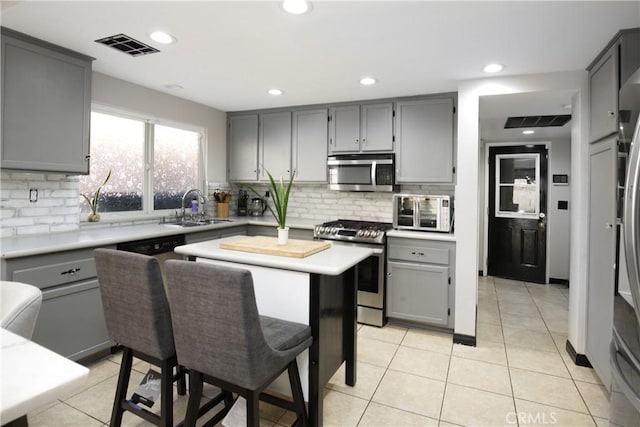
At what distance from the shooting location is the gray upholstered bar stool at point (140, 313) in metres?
1.65

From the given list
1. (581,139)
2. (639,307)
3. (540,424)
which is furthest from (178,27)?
(540,424)

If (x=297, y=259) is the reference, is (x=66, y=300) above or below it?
below

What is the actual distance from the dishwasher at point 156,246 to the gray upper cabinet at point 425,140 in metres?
2.33

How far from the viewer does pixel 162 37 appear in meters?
2.39

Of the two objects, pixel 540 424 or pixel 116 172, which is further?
pixel 116 172

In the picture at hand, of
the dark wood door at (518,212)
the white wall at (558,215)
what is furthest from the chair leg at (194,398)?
the white wall at (558,215)

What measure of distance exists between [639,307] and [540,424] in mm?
1359

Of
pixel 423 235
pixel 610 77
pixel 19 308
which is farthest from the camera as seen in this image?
pixel 423 235

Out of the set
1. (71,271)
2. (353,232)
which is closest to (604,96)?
(353,232)

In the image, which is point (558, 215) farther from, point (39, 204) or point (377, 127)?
point (39, 204)

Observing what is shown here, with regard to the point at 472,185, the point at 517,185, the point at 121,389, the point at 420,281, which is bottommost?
the point at 121,389

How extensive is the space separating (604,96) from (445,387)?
229cm

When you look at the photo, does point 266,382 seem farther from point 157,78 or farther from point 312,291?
point 157,78

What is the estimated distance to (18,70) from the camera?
2404 millimetres
